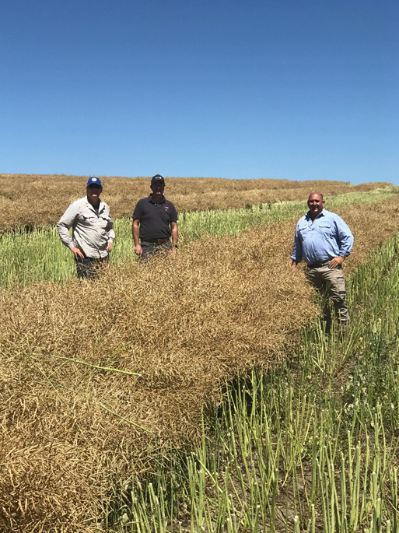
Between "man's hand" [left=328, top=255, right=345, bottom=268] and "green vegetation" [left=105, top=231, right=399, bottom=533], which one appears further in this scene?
"man's hand" [left=328, top=255, right=345, bottom=268]

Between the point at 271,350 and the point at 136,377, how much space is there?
1544 millimetres

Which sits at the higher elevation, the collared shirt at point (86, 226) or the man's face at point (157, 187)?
the man's face at point (157, 187)

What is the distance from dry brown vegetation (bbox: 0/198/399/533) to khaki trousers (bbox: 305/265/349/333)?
4.67 feet

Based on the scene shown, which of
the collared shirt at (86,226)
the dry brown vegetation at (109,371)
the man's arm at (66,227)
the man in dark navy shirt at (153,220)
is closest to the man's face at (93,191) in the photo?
the collared shirt at (86,226)

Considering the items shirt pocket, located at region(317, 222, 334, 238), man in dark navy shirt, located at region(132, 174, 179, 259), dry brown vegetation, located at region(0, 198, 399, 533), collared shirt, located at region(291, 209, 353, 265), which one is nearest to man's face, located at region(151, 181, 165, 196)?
man in dark navy shirt, located at region(132, 174, 179, 259)

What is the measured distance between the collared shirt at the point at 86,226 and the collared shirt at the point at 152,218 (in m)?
0.65

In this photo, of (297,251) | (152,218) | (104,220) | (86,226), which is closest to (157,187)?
(152,218)

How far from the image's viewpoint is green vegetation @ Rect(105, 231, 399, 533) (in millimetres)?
2055

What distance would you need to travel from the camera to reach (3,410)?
1924mm

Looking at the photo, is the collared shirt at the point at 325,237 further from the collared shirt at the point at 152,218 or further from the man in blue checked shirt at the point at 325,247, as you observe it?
the collared shirt at the point at 152,218

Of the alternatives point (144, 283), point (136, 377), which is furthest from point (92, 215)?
point (136, 377)

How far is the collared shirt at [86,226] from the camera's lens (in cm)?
488

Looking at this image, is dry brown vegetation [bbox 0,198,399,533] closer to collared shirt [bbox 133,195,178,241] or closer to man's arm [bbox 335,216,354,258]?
man's arm [bbox 335,216,354,258]

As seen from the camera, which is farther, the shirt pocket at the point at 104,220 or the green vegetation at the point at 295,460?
the shirt pocket at the point at 104,220
